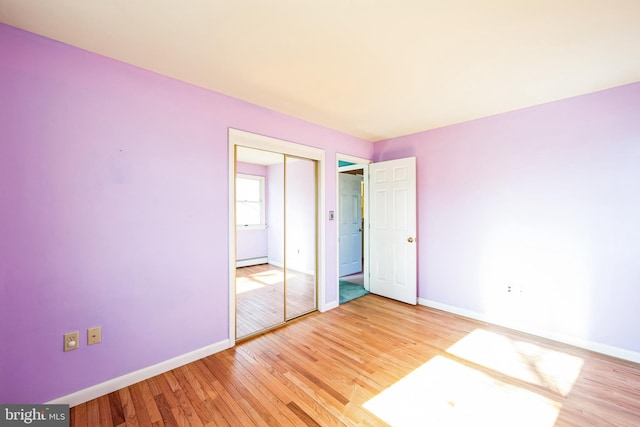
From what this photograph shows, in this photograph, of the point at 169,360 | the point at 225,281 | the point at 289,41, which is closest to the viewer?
the point at 289,41

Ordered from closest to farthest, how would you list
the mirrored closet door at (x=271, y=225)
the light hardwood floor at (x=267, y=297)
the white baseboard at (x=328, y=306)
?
the light hardwood floor at (x=267, y=297)
the white baseboard at (x=328, y=306)
the mirrored closet door at (x=271, y=225)

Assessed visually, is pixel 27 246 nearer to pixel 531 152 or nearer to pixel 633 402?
pixel 633 402

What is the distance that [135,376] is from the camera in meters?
2.03

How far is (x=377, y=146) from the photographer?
14.1 ft

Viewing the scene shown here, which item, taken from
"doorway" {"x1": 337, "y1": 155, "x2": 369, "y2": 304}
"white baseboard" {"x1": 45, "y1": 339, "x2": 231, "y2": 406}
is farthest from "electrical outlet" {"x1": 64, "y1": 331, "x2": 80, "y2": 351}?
"doorway" {"x1": 337, "y1": 155, "x2": 369, "y2": 304}

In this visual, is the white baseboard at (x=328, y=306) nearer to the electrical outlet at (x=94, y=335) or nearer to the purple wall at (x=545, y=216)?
the purple wall at (x=545, y=216)

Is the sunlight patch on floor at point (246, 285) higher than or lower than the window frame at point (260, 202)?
lower

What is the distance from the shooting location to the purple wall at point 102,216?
163cm

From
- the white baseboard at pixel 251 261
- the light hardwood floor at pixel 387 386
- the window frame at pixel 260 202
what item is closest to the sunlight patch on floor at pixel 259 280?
the white baseboard at pixel 251 261

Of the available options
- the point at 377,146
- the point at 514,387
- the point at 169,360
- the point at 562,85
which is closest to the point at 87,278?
the point at 169,360

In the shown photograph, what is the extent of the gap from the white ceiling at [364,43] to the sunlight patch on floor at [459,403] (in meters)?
2.57

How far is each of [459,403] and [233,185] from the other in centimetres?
266

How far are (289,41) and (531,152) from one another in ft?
9.39

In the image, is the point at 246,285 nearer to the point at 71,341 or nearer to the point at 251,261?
the point at 251,261
